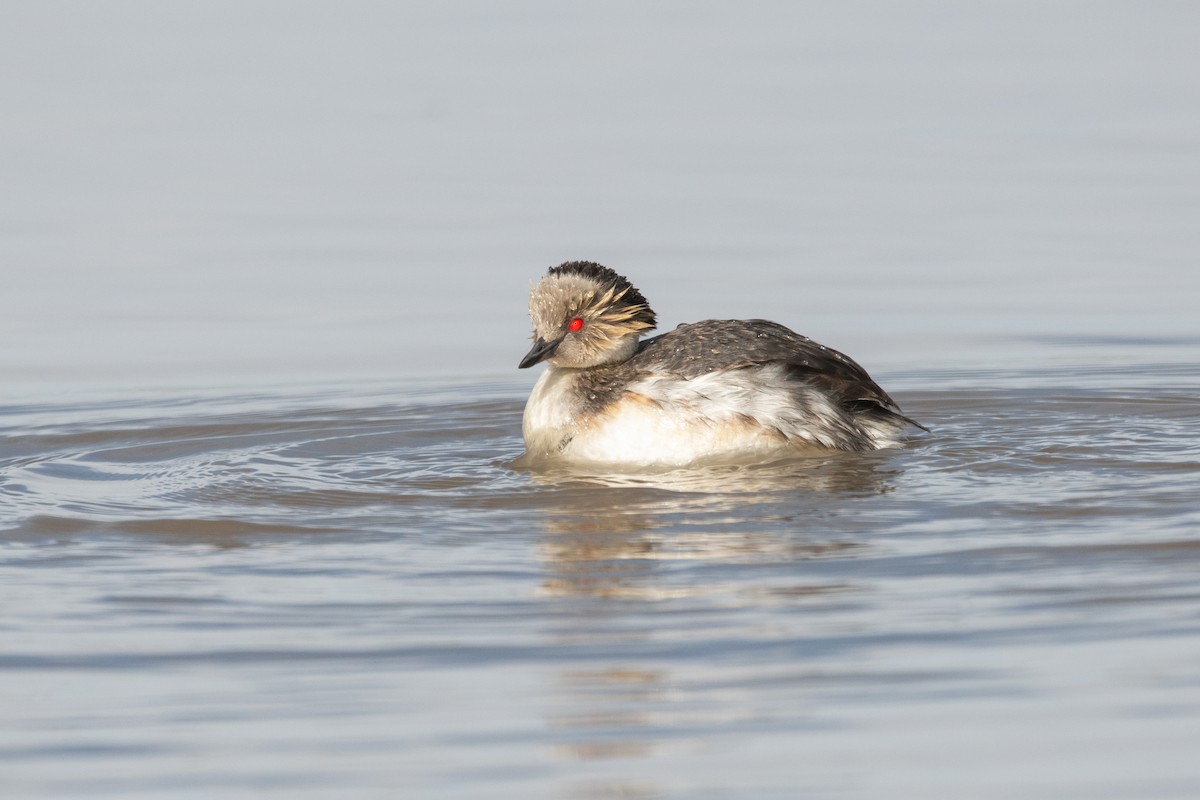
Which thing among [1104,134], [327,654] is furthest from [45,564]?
[1104,134]

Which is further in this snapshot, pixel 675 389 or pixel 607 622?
pixel 675 389

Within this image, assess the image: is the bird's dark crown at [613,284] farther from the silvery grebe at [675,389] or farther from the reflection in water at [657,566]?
the reflection in water at [657,566]

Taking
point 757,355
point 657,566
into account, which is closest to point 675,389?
point 757,355

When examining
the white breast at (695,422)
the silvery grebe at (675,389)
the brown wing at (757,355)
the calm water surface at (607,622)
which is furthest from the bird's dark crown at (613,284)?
the calm water surface at (607,622)

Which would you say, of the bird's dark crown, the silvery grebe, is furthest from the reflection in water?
the bird's dark crown

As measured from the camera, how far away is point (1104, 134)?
1908 cm

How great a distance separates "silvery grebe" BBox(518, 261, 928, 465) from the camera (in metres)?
10.1

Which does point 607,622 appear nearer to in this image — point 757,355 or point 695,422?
point 695,422

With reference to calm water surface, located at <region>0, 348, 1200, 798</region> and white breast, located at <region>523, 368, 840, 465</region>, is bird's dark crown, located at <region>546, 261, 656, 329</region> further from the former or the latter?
calm water surface, located at <region>0, 348, 1200, 798</region>

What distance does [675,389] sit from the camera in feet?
33.4

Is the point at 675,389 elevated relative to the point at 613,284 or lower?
lower

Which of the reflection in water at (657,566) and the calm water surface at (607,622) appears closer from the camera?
the calm water surface at (607,622)

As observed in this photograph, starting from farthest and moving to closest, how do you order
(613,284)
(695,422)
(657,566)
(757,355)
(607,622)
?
(613,284) → (757,355) → (695,422) → (657,566) → (607,622)

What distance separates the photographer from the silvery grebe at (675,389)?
10.1m
